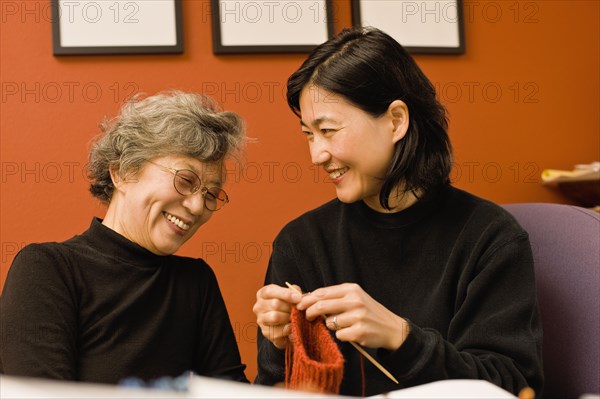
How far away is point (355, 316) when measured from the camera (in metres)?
1.11

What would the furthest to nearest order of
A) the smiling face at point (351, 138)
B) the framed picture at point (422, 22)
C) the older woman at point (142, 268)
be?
1. the framed picture at point (422, 22)
2. the smiling face at point (351, 138)
3. the older woman at point (142, 268)

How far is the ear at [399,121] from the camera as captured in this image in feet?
4.97

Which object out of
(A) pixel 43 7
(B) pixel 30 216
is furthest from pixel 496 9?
(B) pixel 30 216

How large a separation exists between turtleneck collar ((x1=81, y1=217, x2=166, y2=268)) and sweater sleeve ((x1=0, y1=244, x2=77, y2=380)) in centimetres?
10

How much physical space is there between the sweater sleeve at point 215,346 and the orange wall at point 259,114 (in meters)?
0.45

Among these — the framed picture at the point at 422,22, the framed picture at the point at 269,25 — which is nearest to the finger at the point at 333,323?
the framed picture at the point at 269,25

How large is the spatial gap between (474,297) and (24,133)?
133 centimetres

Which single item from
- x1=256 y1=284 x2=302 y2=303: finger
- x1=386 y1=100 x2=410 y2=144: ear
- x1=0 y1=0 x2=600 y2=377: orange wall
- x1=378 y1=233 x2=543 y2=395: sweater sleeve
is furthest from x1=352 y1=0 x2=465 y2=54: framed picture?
x1=256 y1=284 x2=302 y2=303: finger

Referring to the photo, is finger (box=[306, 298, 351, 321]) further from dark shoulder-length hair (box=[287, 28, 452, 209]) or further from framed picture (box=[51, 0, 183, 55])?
framed picture (box=[51, 0, 183, 55])

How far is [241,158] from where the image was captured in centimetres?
164

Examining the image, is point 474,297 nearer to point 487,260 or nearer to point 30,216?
point 487,260

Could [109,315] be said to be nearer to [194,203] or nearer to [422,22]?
[194,203]

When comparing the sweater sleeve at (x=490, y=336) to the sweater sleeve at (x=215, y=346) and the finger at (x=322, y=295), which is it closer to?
the finger at (x=322, y=295)

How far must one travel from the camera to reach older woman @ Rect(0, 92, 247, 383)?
138cm
